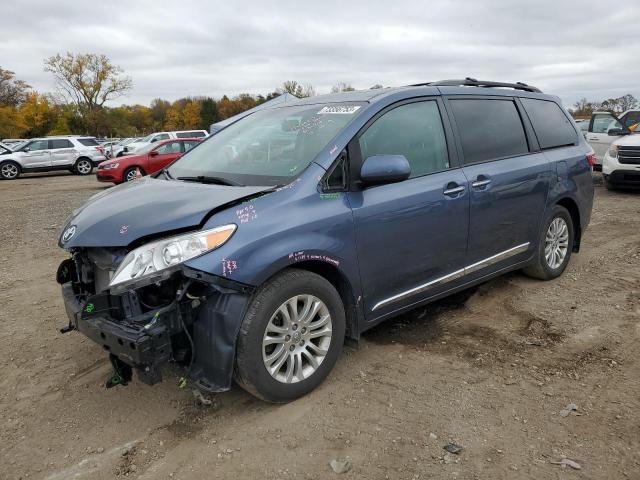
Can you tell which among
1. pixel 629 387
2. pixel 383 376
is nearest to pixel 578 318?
pixel 629 387

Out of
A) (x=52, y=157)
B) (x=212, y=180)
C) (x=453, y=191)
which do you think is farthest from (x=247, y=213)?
(x=52, y=157)

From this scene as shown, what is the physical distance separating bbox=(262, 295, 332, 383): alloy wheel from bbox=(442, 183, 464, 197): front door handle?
4.28ft

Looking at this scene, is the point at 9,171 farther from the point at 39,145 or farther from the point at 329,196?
the point at 329,196

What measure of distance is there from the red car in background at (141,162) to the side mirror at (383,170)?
483 inches

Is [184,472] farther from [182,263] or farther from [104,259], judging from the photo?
[104,259]

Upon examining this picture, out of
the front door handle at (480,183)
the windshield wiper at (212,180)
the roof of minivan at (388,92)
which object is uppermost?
the roof of minivan at (388,92)

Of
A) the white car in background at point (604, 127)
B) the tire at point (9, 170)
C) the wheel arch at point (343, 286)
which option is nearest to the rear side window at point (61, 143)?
the tire at point (9, 170)

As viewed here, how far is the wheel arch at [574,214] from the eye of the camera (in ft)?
16.3

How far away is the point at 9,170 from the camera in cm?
2103

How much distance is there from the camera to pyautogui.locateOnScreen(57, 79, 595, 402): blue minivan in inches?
104

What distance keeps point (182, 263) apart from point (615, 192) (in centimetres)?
1130

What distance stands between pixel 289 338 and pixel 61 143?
882 inches

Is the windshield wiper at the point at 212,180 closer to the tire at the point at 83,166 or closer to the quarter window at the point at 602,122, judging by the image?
the quarter window at the point at 602,122

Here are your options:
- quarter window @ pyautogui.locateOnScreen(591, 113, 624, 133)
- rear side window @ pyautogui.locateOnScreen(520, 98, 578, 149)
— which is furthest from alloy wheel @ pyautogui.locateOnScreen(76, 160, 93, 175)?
rear side window @ pyautogui.locateOnScreen(520, 98, 578, 149)
